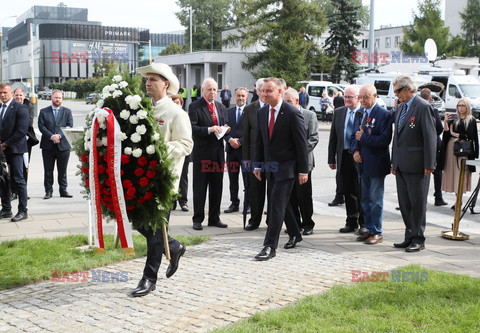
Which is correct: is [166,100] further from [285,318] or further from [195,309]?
[285,318]

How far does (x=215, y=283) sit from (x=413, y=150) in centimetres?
311

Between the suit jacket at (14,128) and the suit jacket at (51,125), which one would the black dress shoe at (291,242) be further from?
the suit jacket at (51,125)

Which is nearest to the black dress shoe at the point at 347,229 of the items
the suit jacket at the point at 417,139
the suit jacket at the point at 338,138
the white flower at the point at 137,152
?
the suit jacket at the point at 338,138

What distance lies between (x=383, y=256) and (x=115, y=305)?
11.3 ft

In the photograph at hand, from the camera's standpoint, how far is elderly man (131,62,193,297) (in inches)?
241

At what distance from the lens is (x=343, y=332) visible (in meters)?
4.86

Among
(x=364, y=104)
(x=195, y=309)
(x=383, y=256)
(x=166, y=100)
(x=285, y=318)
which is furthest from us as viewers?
(x=364, y=104)

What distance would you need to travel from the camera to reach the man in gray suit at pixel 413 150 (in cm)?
774

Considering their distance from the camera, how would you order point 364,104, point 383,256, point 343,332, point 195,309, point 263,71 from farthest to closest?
point 263,71 < point 364,104 < point 383,256 < point 195,309 < point 343,332

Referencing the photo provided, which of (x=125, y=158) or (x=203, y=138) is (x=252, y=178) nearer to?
(x=203, y=138)

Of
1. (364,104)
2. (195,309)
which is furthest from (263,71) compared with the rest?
(195,309)

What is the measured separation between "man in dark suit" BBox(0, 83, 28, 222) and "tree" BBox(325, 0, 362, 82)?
46.3 meters

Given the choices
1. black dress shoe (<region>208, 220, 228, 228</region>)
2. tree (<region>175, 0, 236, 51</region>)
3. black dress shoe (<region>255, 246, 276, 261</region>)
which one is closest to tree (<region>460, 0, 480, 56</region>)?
tree (<region>175, 0, 236, 51</region>)

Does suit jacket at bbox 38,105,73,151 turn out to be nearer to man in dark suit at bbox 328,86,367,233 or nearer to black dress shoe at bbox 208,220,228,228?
black dress shoe at bbox 208,220,228,228
